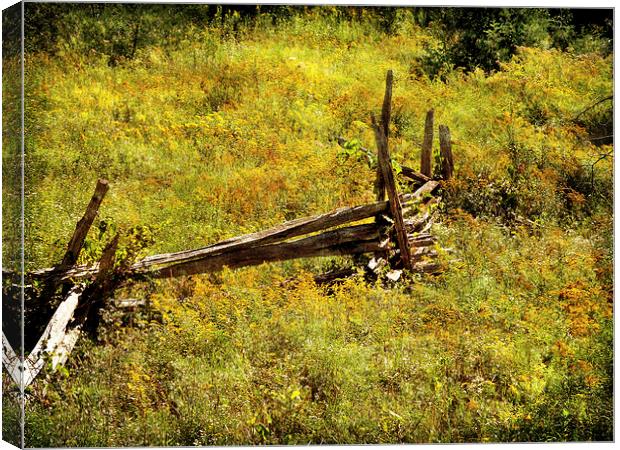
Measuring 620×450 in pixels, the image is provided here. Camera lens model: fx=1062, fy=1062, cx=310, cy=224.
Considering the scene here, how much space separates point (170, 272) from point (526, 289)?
254 cm

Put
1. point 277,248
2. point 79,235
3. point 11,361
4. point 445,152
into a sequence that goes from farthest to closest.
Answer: point 445,152 → point 277,248 → point 79,235 → point 11,361

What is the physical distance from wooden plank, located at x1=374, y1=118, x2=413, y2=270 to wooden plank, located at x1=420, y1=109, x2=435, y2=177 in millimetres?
241

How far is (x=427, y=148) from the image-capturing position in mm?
7625

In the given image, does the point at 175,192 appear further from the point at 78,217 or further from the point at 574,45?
the point at 574,45

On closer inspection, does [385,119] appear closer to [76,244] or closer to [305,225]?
[305,225]

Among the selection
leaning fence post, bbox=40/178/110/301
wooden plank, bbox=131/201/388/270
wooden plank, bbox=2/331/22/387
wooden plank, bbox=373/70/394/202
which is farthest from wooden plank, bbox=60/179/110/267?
wooden plank, bbox=373/70/394/202

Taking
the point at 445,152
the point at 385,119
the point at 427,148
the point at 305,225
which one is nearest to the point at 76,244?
the point at 305,225

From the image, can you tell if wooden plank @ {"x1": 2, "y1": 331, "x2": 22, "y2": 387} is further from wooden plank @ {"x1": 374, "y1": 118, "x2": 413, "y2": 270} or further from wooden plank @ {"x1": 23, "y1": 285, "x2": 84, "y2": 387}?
wooden plank @ {"x1": 374, "y1": 118, "x2": 413, "y2": 270}

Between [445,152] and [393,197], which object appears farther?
[445,152]

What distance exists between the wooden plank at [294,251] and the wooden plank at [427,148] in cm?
55

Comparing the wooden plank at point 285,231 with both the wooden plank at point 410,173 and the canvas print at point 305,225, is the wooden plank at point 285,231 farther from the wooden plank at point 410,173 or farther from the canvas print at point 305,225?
the wooden plank at point 410,173

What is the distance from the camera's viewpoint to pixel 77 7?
7.22 metres

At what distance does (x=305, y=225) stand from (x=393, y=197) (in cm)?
66

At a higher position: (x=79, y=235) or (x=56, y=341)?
(x=79, y=235)
